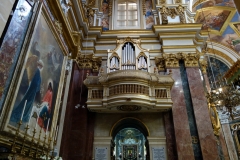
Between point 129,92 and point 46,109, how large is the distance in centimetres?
292

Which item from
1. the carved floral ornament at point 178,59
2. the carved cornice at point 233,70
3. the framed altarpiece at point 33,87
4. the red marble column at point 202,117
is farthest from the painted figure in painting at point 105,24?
the carved cornice at point 233,70

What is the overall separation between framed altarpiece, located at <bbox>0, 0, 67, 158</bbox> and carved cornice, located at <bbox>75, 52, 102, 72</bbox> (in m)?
2.53

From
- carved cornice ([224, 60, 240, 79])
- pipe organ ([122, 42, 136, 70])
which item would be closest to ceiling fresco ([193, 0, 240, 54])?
carved cornice ([224, 60, 240, 79])

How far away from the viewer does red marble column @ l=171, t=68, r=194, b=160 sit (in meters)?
6.71

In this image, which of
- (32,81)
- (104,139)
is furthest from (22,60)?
(104,139)

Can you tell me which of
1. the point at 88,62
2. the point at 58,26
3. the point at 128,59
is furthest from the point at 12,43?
the point at 128,59

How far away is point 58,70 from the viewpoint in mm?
5832

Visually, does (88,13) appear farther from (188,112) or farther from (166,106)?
(188,112)

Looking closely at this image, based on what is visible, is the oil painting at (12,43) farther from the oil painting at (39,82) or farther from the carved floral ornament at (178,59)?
the carved floral ornament at (178,59)

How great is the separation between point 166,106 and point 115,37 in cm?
427

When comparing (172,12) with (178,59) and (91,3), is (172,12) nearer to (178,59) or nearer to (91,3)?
(178,59)

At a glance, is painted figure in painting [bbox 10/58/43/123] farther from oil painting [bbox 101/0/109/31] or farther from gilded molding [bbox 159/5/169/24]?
gilded molding [bbox 159/5/169/24]

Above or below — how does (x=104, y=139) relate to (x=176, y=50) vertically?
below

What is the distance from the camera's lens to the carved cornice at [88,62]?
28.2 feet
